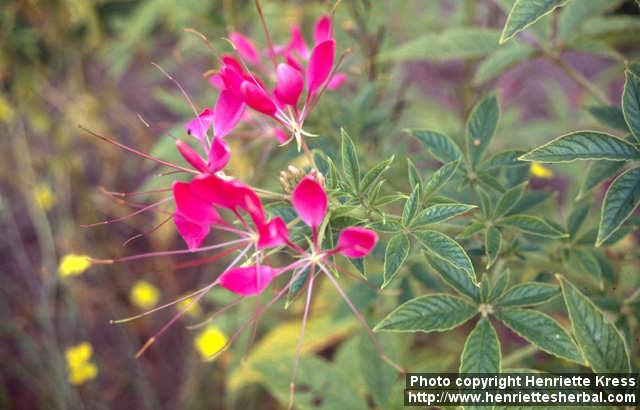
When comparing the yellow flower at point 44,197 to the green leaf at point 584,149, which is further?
the yellow flower at point 44,197

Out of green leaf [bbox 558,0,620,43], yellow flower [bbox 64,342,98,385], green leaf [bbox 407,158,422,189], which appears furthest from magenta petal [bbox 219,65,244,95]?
yellow flower [bbox 64,342,98,385]

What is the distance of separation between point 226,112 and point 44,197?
1.37 m

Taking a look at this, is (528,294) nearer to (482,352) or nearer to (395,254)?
(482,352)

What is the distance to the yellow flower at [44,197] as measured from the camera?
Answer: 1.76 metres

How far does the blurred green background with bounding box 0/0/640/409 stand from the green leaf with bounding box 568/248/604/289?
0.36 metres

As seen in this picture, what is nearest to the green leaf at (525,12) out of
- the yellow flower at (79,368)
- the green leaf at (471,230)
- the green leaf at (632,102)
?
the green leaf at (632,102)

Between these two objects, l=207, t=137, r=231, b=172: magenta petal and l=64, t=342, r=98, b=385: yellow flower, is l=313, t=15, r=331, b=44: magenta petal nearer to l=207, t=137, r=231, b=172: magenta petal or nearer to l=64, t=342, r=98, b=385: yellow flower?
l=207, t=137, r=231, b=172: magenta petal

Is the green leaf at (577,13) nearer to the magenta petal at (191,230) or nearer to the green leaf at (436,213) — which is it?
the green leaf at (436,213)

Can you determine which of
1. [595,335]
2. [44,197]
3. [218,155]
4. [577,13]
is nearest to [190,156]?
[218,155]

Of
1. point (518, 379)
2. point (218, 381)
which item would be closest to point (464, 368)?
point (518, 379)

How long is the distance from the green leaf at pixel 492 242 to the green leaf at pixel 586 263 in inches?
7.6

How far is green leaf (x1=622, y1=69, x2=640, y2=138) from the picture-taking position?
2.18 ft

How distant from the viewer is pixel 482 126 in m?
0.87

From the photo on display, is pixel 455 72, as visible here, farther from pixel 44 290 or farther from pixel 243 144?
pixel 44 290
